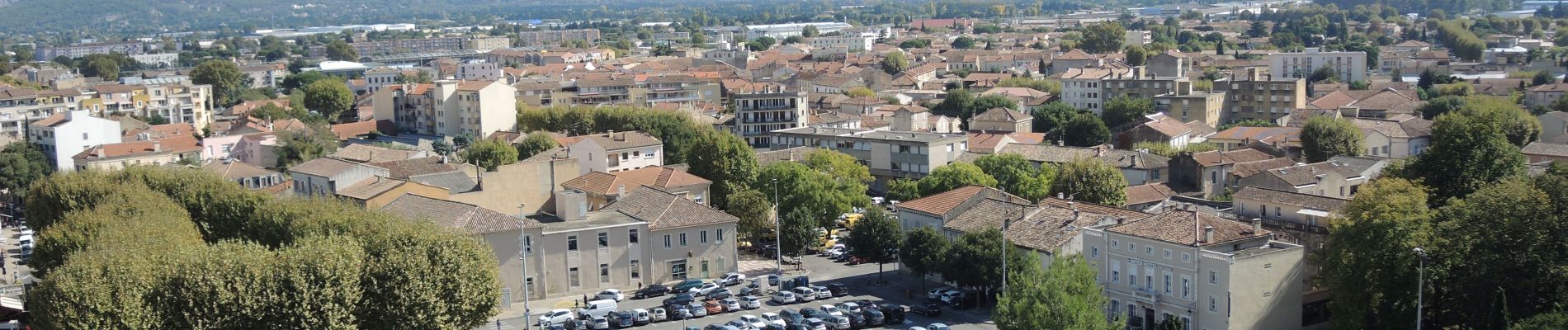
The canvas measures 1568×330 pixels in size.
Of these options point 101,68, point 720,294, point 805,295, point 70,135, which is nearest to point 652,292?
point 720,294

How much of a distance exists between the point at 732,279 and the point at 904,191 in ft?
30.1

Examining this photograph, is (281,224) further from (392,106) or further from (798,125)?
(392,106)

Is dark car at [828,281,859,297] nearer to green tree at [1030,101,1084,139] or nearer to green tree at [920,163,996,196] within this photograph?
green tree at [920,163,996,196]

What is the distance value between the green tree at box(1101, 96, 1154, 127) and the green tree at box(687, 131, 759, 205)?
89.0 ft

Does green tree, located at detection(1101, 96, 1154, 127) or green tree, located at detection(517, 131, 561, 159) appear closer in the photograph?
green tree, located at detection(517, 131, 561, 159)

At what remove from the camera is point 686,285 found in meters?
33.8

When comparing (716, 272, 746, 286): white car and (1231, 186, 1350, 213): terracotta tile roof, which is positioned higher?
(1231, 186, 1350, 213): terracotta tile roof

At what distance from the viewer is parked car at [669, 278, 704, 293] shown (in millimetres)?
33625

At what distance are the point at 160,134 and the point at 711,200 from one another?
98.6 ft

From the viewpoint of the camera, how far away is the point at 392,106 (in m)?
75.9

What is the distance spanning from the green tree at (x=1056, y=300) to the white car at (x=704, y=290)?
8.57 metres

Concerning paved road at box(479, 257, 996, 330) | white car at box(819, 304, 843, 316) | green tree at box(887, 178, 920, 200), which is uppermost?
green tree at box(887, 178, 920, 200)

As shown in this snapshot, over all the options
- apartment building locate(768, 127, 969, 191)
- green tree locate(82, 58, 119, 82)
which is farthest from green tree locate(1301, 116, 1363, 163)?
green tree locate(82, 58, 119, 82)

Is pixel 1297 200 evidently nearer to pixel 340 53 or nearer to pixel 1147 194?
pixel 1147 194
